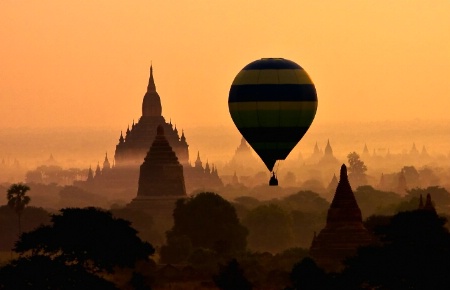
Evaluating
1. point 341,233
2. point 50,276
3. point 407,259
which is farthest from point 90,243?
point 341,233

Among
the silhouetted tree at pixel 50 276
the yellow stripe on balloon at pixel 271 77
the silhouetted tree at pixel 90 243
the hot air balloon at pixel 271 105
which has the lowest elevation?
the silhouetted tree at pixel 50 276

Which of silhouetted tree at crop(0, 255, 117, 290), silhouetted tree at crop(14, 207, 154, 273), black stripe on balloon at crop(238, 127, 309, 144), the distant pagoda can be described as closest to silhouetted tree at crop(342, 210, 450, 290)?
silhouetted tree at crop(14, 207, 154, 273)

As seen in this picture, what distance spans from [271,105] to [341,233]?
26495mm

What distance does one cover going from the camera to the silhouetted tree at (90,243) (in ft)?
385

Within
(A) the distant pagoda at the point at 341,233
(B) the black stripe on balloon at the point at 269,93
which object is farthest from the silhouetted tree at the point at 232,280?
(A) the distant pagoda at the point at 341,233

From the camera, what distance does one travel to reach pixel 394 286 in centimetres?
12000

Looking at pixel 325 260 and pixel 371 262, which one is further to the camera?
pixel 325 260

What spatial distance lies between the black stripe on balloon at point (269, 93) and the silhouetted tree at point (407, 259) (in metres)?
41.7

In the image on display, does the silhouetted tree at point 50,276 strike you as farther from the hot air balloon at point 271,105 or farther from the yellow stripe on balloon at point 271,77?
the yellow stripe on balloon at point 271,77

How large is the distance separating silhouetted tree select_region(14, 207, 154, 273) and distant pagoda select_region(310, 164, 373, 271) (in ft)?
228

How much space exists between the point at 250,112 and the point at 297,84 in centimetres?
400

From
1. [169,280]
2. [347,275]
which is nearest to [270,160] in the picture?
[169,280]

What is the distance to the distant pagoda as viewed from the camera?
189125 millimetres

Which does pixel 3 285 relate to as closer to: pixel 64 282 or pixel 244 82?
pixel 64 282
